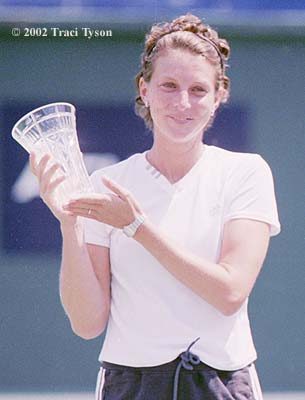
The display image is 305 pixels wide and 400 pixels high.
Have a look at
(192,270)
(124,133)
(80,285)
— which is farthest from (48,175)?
(124,133)

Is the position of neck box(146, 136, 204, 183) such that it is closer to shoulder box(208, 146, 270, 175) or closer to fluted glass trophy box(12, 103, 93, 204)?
shoulder box(208, 146, 270, 175)

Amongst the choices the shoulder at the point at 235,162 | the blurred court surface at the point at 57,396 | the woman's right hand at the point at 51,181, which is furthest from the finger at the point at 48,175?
the blurred court surface at the point at 57,396

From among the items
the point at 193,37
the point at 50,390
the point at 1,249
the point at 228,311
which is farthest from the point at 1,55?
the point at 228,311

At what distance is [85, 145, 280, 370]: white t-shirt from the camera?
1864 mm

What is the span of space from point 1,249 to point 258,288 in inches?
47.3

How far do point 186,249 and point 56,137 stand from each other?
363mm

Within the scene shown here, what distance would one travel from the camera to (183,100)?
76.1 inches

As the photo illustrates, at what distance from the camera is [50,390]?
443cm

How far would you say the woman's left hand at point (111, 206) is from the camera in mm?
1841

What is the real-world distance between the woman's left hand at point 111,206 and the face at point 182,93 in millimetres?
187

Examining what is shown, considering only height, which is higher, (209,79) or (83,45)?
(83,45)

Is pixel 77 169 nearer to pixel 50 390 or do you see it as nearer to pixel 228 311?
pixel 228 311

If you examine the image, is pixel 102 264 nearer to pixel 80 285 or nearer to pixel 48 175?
pixel 80 285

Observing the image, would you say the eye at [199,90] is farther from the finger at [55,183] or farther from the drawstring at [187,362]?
the drawstring at [187,362]
